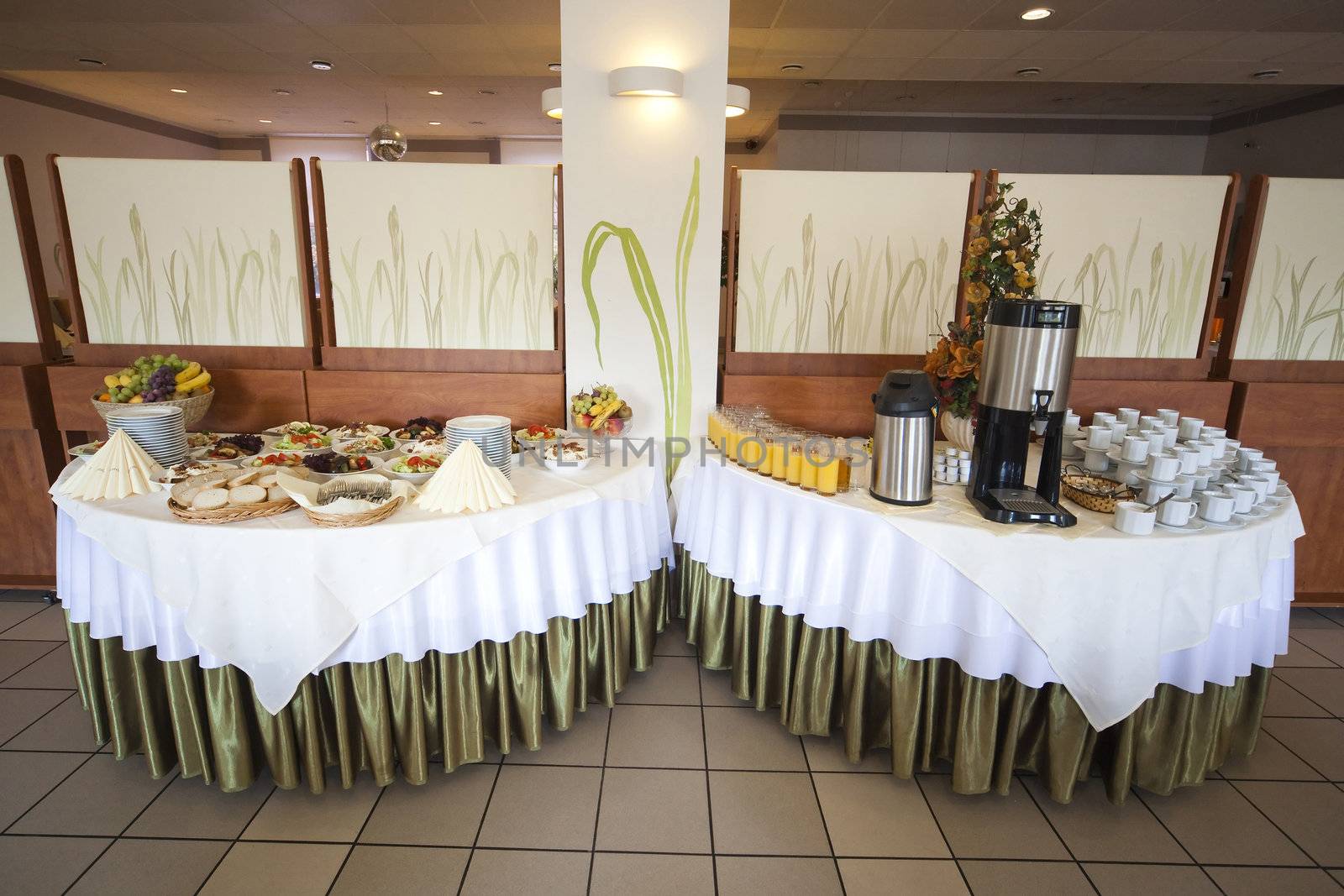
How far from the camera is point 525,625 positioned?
1.92 meters

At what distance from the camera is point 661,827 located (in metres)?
1.81

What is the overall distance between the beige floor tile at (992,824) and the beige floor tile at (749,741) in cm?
38

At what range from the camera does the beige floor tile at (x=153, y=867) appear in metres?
1.60

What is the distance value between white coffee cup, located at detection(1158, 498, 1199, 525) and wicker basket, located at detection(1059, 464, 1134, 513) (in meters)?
0.11

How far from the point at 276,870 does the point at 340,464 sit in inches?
41.6

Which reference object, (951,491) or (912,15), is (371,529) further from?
(912,15)

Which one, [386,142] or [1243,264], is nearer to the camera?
[1243,264]

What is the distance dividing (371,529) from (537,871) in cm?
92

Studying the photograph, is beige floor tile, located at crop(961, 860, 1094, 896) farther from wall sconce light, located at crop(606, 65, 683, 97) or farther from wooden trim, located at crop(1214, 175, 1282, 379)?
wall sconce light, located at crop(606, 65, 683, 97)

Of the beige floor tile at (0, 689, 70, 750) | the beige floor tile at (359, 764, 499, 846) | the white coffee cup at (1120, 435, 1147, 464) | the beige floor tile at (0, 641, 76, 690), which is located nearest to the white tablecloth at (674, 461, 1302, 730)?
the white coffee cup at (1120, 435, 1147, 464)

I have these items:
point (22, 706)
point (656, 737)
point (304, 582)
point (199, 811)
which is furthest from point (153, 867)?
point (656, 737)

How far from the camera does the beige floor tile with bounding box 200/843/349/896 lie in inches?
63.3

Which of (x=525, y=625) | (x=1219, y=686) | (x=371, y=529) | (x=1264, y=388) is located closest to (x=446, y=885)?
(x=525, y=625)

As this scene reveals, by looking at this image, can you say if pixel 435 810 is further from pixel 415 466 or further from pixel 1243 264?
pixel 1243 264
